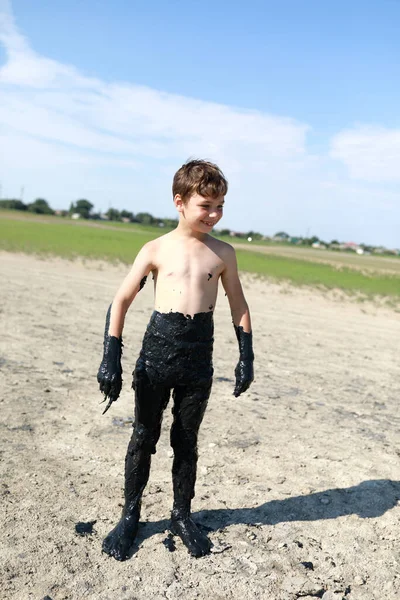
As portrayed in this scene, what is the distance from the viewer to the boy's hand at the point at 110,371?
3412 millimetres

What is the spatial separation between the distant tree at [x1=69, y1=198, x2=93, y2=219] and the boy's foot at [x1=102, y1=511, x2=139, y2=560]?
3751 inches

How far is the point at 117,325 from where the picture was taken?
3.49m

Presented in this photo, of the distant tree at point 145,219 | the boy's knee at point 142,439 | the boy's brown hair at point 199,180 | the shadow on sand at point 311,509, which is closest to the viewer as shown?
the boy's brown hair at point 199,180

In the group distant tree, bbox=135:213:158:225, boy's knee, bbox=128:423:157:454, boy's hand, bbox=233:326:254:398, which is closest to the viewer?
boy's knee, bbox=128:423:157:454

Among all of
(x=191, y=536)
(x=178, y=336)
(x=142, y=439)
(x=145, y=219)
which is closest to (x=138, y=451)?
(x=142, y=439)

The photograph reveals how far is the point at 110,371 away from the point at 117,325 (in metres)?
0.27

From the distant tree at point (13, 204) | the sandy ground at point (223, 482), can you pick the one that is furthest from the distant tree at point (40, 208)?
the sandy ground at point (223, 482)

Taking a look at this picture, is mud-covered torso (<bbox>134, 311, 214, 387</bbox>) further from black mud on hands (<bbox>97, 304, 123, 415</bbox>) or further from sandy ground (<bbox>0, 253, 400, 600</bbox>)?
sandy ground (<bbox>0, 253, 400, 600</bbox>)

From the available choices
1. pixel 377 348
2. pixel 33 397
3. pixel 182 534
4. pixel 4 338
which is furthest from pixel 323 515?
pixel 377 348

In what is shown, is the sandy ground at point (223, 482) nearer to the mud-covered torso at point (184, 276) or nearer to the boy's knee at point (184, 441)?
the boy's knee at point (184, 441)

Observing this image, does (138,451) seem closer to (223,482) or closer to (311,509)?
(223,482)

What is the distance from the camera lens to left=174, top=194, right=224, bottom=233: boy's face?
3.40 meters

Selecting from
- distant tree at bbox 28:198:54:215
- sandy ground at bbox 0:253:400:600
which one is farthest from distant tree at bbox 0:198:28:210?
sandy ground at bbox 0:253:400:600

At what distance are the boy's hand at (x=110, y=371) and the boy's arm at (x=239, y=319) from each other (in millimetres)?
722
